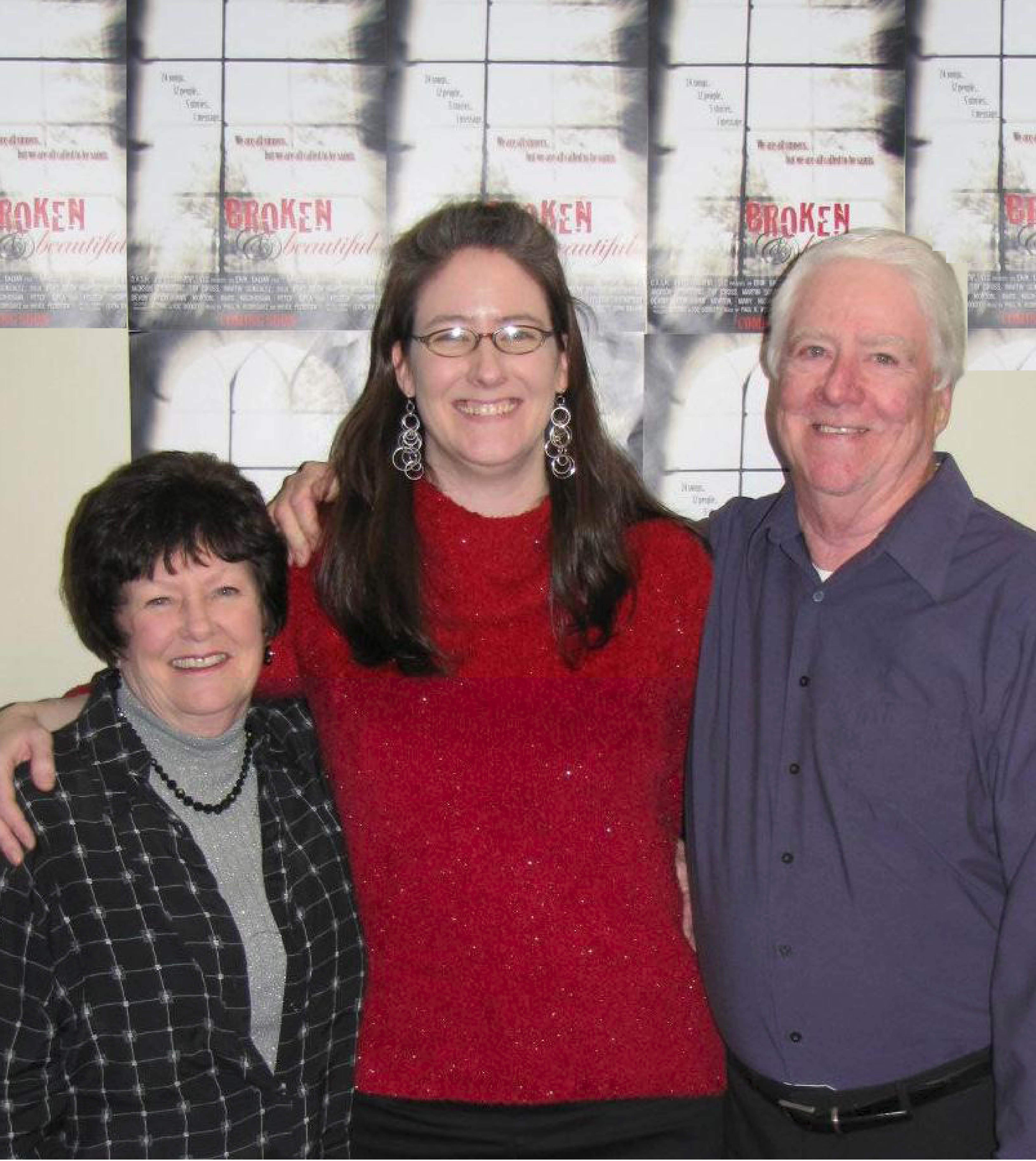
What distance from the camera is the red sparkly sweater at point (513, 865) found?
1565 mm

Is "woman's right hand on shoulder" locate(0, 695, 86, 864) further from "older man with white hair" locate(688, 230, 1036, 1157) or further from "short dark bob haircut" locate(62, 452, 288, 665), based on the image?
"older man with white hair" locate(688, 230, 1036, 1157)

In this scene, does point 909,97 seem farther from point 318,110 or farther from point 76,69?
point 76,69

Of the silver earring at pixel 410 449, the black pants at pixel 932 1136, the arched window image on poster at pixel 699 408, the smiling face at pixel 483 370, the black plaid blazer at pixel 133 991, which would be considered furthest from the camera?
the arched window image on poster at pixel 699 408

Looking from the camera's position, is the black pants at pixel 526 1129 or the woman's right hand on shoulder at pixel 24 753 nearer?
the woman's right hand on shoulder at pixel 24 753

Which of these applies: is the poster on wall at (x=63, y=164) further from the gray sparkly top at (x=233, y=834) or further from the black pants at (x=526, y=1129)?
the black pants at (x=526, y=1129)

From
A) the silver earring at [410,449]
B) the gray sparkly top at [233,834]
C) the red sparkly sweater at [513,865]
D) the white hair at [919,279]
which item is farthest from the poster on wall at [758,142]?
the gray sparkly top at [233,834]

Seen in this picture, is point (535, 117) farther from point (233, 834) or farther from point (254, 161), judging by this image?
point (233, 834)

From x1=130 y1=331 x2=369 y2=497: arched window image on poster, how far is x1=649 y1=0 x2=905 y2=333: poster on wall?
565 mm

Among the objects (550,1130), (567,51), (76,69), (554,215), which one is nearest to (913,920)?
(550,1130)

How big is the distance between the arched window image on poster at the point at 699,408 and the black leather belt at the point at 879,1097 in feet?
3.12

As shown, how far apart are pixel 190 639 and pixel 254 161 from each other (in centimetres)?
92

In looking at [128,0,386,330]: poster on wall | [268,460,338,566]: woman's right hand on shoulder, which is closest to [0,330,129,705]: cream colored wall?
[128,0,386,330]: poster on wall

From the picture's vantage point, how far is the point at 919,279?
1.58m

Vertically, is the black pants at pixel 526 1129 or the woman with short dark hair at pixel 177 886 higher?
the woman with short dark hair at pixel 177 886
